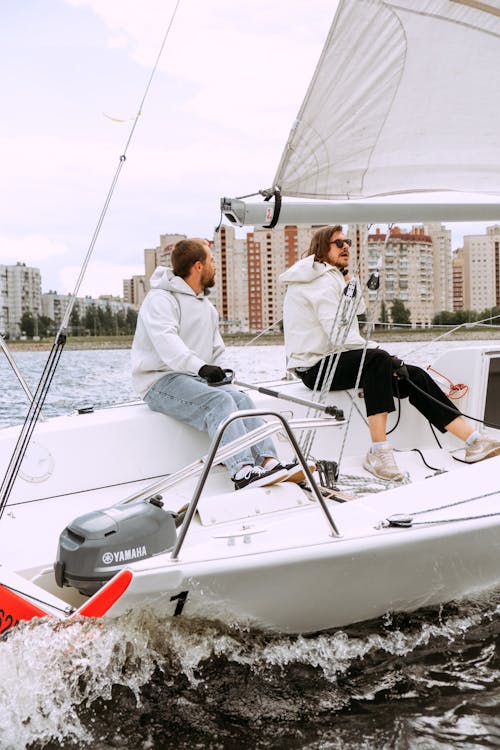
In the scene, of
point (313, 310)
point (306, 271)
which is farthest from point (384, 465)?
point (306, 271)

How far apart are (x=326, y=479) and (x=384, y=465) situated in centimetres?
64

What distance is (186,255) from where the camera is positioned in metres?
4.44

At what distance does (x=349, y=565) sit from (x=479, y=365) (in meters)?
2.73

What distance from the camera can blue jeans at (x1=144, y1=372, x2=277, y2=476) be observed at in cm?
396

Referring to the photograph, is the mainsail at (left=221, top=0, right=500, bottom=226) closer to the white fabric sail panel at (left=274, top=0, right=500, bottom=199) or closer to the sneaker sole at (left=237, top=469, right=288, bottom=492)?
the white fabric sail panel at (left=274, top=0, right=500, bottom=199)

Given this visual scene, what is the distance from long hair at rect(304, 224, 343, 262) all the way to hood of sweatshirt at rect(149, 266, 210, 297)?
84 centimetres

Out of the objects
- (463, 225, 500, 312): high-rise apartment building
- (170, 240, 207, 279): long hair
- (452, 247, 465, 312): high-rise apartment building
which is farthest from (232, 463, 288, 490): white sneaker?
(452, 247, 465, 312): high-rise apartment building

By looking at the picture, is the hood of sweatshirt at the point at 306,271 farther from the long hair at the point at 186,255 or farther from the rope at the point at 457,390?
the rope at the point at 457,390

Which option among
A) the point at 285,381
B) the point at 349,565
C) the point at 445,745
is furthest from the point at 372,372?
the point at 445,745

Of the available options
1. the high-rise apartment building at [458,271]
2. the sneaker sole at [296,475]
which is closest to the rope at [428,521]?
the sneaker sole at [296,475]

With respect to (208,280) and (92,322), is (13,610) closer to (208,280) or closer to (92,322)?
(208,280)

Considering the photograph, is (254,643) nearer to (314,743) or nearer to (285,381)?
(314,743)

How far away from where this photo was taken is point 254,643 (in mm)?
2842

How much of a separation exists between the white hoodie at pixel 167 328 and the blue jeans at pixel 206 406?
7 cm
